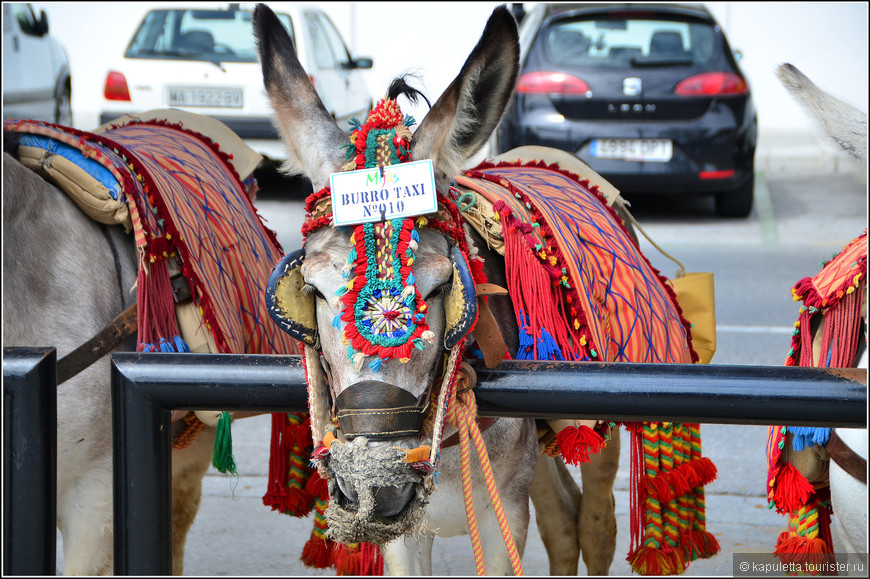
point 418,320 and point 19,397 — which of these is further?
point 418,320

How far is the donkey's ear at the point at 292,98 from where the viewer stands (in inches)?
76.7

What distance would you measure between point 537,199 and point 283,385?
1590 millimetres

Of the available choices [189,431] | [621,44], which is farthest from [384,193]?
[621,44]

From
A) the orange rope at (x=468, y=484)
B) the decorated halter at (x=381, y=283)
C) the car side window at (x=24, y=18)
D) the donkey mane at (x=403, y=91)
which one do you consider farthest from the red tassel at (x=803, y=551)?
the car side window at (x=24, y=18)

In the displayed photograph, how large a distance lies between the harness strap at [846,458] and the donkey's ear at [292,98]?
132 centimetres

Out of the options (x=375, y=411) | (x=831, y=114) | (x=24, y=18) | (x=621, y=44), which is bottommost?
(x=375, y=411)

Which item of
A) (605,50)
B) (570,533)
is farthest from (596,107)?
(570,533)

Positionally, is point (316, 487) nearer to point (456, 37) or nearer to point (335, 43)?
point (335, 43)

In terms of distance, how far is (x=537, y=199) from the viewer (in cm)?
278

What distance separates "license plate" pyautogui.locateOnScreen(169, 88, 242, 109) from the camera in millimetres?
9805

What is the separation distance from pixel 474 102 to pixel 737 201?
8.45 m

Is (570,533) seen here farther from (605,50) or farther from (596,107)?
(605,50)

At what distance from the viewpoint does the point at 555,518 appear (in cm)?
355

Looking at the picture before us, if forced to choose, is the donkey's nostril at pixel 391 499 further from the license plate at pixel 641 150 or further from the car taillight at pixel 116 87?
the car taillight at pixel 116 87
